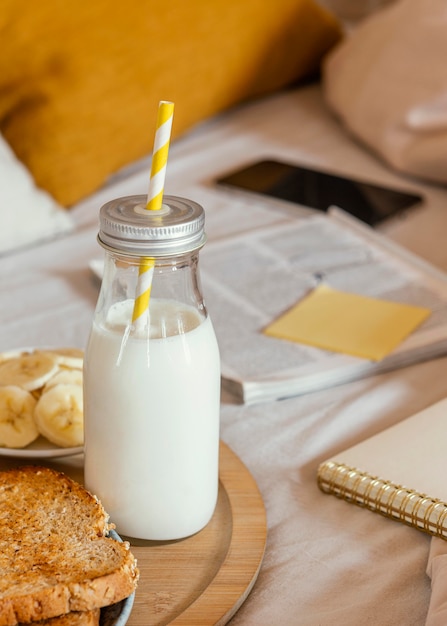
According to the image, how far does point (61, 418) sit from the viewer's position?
62 cm

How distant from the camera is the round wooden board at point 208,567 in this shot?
0.50 metres

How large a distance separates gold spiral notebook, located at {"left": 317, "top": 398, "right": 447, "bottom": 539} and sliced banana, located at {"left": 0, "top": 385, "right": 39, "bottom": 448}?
0.21 meters

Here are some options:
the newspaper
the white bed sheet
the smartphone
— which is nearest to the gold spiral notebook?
the white bed sheet

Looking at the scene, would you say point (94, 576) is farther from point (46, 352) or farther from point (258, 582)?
point (46, 352)

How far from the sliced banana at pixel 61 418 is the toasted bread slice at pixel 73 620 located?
6.8 inches

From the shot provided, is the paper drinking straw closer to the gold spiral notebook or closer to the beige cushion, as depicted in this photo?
the gold spiral notebook

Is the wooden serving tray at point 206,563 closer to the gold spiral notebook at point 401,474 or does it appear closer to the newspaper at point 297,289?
the gold spiral notebook at point 401,474

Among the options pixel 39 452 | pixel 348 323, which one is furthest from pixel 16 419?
pixel 348 323

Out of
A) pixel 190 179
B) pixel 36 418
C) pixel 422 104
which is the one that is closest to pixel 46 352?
pixel 36 418

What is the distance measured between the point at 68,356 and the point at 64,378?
0.15ft

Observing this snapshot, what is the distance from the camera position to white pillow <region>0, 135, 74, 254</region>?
3.43 feet

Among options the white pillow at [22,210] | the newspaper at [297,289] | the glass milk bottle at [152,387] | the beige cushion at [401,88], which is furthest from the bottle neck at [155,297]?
the beige cushion at [401,88]

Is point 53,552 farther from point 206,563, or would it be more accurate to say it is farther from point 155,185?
point 155,185

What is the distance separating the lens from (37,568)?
1.58ft
